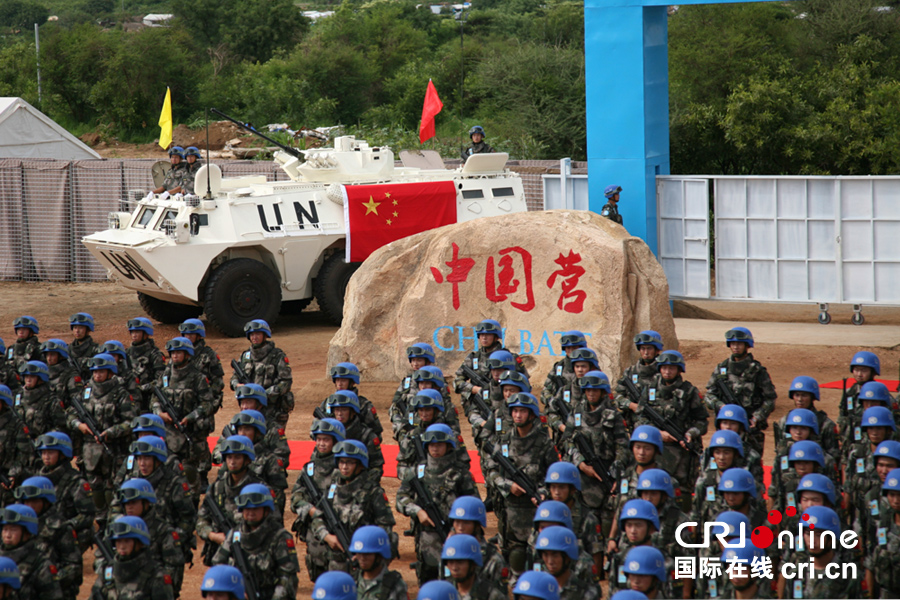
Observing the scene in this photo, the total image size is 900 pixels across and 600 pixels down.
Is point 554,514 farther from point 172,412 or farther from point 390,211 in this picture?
point 390,211

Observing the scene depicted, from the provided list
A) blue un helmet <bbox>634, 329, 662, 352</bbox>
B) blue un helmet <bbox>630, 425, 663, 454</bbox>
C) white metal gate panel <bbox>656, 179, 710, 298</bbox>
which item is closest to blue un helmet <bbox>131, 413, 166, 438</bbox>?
blue un helmet <bbox>630, 425, 663, 454</bbox>

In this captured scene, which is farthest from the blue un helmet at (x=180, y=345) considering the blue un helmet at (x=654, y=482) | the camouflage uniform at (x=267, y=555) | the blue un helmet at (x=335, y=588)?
the blue un helmet at (x=335, y=588)

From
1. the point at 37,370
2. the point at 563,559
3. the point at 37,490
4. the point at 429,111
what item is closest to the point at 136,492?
the point at 37,490

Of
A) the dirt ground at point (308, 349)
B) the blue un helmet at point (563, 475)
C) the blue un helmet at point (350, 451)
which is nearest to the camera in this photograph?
the blue un helmet at point (563, 475)

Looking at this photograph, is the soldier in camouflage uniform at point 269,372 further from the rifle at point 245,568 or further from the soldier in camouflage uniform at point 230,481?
the rifle at point 245,568

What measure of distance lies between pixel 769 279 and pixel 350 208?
5.86 meters

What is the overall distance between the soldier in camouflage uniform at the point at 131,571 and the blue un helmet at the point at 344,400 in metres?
2.09

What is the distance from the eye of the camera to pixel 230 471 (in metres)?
6.91

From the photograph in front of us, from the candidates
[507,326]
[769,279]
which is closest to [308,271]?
[507,326]

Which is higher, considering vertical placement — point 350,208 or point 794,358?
point 350,208

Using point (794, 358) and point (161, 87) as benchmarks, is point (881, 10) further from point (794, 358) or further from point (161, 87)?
point (161, 87)

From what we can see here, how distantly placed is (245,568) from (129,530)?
0.65 m

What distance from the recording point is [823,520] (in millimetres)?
5922

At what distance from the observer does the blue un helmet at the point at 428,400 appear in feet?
25.4
